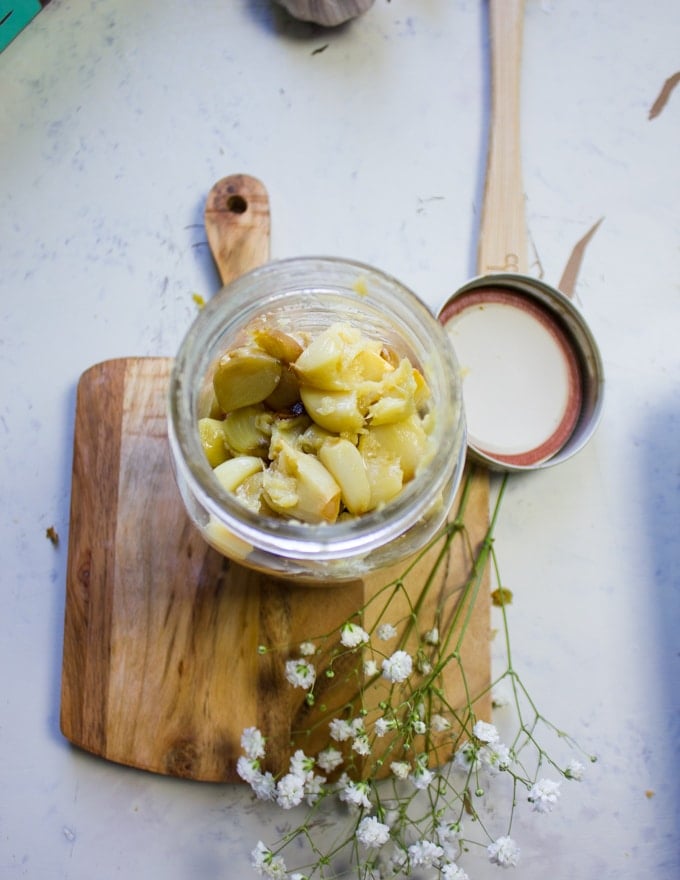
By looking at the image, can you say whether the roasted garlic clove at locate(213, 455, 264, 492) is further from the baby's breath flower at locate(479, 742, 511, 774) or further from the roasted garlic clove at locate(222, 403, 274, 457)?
the baby's breath flower at locate(479, 742, 511, 774)

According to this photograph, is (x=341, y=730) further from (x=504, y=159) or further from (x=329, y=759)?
(x=504, y=159)

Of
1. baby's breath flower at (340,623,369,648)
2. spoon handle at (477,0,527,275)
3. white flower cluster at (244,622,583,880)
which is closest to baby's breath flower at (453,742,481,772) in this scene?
white flower cluster at (244,622,583,880)

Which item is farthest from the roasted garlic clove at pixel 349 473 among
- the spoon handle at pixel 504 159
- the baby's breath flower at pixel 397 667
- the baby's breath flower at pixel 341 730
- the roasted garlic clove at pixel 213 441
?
the spoon handle at pixel 504 159

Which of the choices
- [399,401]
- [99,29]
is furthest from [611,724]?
[99,29]

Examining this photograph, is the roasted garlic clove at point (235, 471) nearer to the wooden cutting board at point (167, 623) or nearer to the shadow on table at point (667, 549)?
the wooden cutting board at point (167, 623)

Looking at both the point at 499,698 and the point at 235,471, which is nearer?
the point at 235,471

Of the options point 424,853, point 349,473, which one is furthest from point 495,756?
point 349,473
